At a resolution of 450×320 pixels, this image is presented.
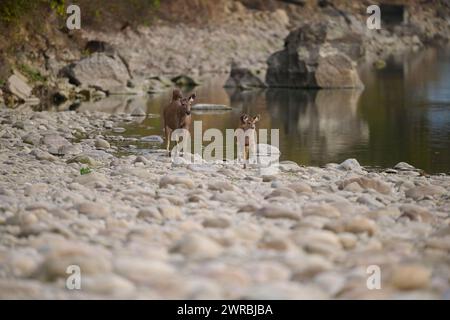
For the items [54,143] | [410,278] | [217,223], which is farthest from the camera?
[54,143]

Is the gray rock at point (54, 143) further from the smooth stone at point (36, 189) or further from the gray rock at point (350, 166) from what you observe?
the gray rock at point (350, 166)

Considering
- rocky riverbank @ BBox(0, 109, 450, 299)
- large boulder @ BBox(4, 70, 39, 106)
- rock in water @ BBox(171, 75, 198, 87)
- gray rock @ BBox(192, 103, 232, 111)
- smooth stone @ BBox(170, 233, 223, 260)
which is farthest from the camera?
rock in water @ BBox(171, 75, 198, 87)

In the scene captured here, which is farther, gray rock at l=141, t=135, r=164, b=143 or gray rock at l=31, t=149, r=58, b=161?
gray rock at l=141, t=135, r=164, b=143

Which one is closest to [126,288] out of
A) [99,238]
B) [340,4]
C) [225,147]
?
[99,238]

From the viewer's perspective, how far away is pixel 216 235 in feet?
20.7

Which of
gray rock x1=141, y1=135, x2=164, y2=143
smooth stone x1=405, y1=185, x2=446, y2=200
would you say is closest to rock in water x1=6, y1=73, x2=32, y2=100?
gray rock x1=141, y1=135, x2=164, y2=143

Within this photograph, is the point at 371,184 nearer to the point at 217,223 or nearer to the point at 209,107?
the point at 217,223

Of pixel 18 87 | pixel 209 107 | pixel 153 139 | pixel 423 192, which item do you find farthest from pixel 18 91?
pixel 423 192

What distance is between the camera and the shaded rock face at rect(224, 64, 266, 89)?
30.3m

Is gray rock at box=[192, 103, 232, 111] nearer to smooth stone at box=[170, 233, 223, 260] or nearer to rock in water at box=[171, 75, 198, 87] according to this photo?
rock in water at box=[171, 75, 198, 87]

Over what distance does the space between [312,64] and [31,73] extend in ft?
35.3

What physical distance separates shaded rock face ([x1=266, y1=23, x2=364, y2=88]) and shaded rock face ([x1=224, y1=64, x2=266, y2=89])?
23.8 inches
